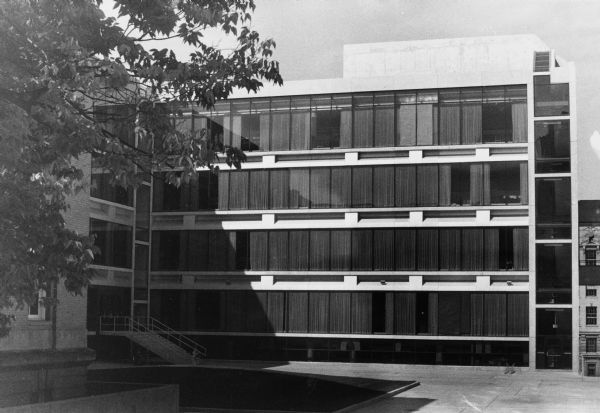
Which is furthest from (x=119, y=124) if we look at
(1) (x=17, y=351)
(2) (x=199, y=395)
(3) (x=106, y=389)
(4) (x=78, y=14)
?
(2) (x=199, y=395)

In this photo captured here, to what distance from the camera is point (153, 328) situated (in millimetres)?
52656

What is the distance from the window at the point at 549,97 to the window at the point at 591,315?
2076 inches

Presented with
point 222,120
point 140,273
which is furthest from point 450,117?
point 140,273

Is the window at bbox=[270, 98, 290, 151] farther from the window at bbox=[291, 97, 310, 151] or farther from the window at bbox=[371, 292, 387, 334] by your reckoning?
the window at bbox=[371, 292, 387, 334]

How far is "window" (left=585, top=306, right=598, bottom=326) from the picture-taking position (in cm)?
9547

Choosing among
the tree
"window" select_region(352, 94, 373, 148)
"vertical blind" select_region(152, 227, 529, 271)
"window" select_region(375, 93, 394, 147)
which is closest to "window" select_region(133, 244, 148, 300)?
"vertical blind" select_region(152, 227, 529, 271)

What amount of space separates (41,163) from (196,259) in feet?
136

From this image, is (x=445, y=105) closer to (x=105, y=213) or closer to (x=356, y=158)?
(x=356, y=158)

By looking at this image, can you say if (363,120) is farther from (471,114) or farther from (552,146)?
(552,146)

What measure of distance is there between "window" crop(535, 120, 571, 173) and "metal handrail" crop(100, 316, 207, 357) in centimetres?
2169

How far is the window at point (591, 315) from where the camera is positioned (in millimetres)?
95475

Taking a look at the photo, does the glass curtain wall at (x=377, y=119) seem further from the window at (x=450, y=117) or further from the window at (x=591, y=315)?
the window at (x=591, y=315)

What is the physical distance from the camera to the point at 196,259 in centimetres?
5294

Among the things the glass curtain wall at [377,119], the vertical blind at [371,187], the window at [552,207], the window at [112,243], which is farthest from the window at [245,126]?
the window at [552,207]
